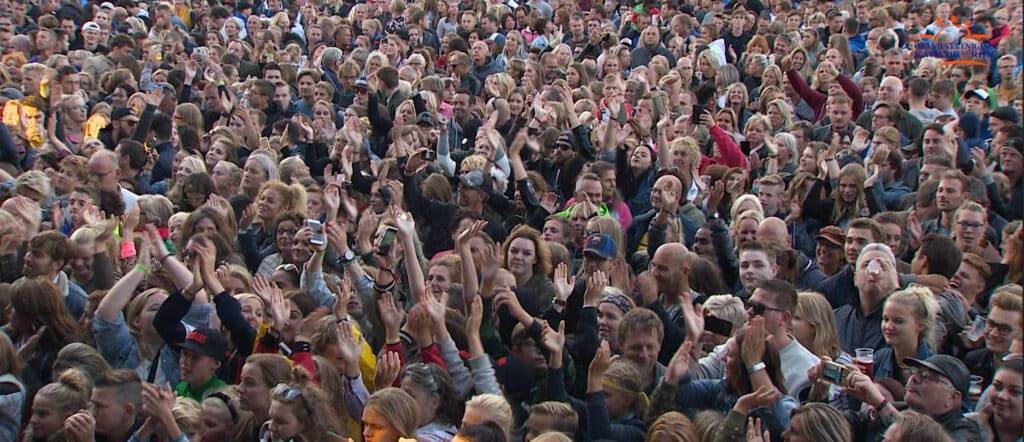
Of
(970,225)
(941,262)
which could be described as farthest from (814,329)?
(970,225)

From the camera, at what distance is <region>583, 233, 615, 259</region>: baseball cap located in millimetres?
7039

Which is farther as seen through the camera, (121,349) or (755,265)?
(755,265)

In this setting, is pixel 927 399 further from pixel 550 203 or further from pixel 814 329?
pixel 550 203

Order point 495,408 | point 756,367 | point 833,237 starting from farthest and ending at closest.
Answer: point 833,237
point 756,367
point 495,408

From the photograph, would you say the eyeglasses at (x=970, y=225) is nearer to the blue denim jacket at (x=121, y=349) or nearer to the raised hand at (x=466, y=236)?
the raised hand at (x=466, y=236)

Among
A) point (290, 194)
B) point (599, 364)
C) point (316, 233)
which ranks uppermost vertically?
point (599, 364)

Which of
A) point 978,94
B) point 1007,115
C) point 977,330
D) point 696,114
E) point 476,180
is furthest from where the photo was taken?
point 696,114

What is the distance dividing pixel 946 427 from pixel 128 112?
8.40 metres

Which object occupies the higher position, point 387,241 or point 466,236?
point 466,236

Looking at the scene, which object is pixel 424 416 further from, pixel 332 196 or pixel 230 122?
pixel 230 122

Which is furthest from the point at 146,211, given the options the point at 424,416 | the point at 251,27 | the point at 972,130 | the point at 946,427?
the point at 251,27

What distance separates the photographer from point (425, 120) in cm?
1120

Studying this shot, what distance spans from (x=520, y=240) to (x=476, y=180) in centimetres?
177

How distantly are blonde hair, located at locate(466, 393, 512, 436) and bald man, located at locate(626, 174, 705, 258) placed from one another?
2.98 m
